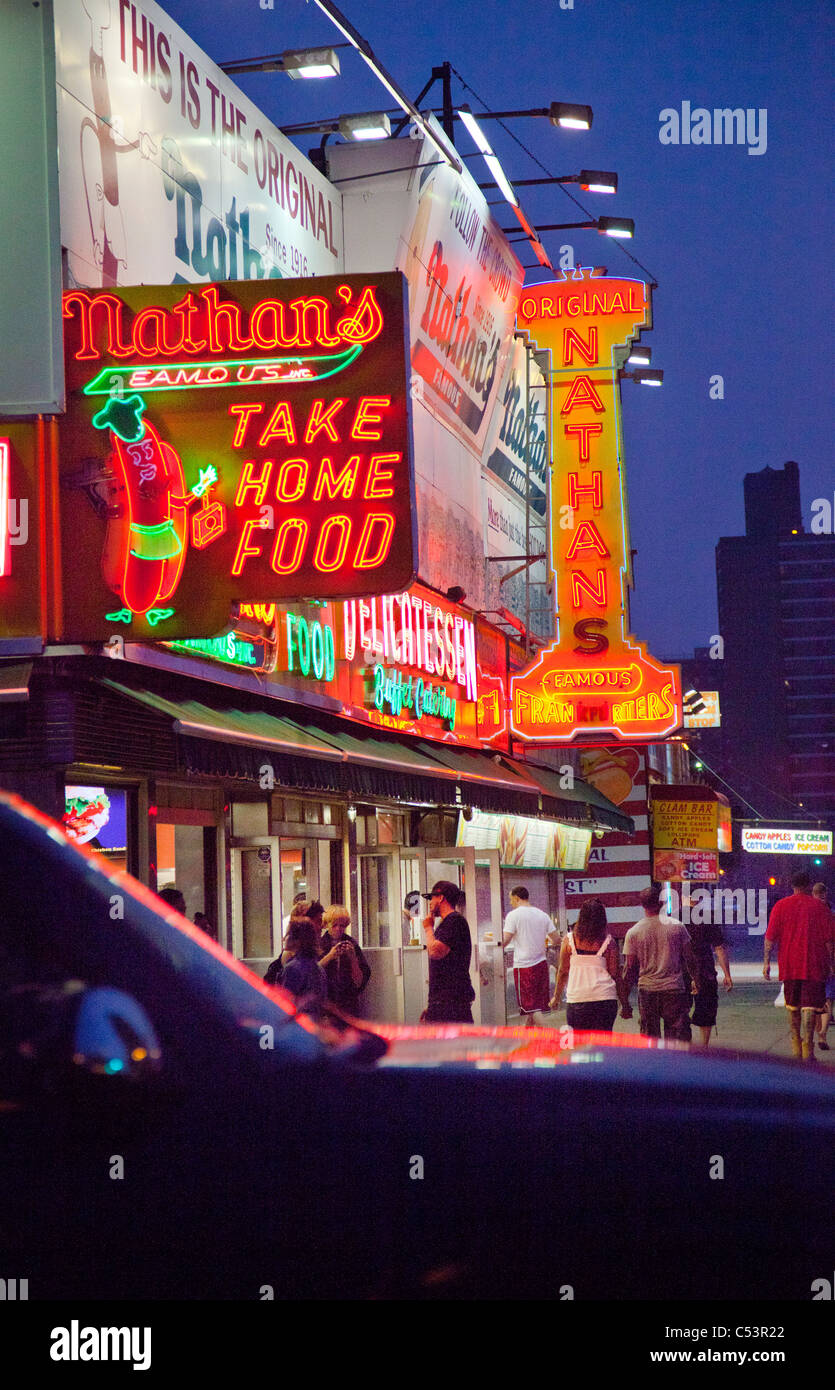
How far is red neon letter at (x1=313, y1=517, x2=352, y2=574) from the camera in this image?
10.1 m

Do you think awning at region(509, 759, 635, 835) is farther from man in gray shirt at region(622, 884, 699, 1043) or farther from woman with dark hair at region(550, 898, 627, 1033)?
woman with dark hair at region(550, 898, 627, 1033)

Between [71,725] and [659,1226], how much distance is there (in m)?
7.11

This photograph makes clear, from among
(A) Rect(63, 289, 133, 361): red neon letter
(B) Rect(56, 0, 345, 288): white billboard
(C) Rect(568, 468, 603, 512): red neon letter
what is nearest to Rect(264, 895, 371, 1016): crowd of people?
(A) Rect(63, 289, 133, 361): red neon letter

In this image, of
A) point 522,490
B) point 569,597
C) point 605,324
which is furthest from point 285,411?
point 522,490

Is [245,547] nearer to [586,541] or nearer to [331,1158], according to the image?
[331,1158]

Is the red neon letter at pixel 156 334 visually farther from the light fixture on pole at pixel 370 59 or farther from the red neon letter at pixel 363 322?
the light fixture on pole at pixel 370 59

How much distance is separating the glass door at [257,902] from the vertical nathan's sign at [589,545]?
774 centimetres

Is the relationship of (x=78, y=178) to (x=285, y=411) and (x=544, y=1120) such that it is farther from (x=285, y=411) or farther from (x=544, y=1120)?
(x=544, y=1120)

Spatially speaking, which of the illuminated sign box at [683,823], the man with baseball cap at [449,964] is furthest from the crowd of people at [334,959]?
the illuminated sign box at [683,823]

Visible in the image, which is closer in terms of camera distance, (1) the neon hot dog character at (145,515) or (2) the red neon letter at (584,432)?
(1) the neon hot dog character at (145,515)

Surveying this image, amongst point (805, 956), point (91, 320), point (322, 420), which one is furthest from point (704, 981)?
point (91, 320)

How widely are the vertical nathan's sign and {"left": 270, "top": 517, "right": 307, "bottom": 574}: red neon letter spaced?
1175cm

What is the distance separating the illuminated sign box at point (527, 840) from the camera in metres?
19.2

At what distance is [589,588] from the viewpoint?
22375 millimetres
